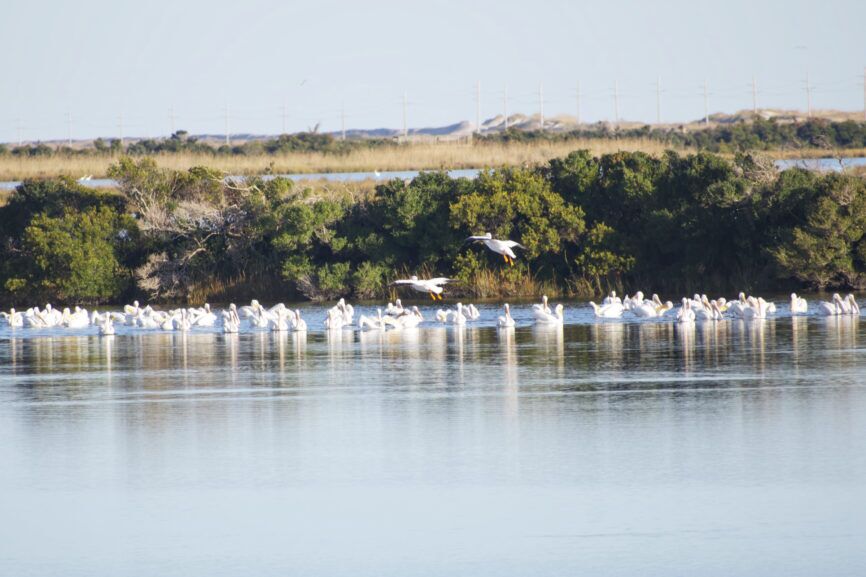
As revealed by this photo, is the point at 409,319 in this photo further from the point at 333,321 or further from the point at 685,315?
the point at 685,315

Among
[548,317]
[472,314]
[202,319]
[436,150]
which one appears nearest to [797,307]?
[548,317]

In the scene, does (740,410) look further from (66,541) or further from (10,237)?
(10,237)

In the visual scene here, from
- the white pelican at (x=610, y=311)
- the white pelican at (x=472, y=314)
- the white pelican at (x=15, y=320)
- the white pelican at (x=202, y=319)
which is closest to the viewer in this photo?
the white pelican at (x=610, y=311)

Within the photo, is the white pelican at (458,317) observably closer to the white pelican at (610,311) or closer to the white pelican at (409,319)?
the white pelican at (409,319)

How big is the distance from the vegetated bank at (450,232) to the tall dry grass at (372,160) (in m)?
10.9

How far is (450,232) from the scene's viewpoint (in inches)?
1293

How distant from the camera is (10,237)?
120ft

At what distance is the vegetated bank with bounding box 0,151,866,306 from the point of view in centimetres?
3050

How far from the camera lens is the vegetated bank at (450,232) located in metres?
30.5

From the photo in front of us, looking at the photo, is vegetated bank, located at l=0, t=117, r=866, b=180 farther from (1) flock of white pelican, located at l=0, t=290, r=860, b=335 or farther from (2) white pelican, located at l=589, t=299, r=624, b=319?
(2) white pelican, located at l=589, t=299, r=624, b=319

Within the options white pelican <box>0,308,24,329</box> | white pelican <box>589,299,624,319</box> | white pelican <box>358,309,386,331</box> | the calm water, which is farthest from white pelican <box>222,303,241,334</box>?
white pelican <box>589,299,624,319</box>

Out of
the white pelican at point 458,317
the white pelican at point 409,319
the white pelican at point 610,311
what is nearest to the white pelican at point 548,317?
the white pelican at point 610,311

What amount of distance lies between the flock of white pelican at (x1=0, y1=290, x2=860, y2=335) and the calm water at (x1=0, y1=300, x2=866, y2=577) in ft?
14.6

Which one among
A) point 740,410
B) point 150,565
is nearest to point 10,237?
point 740,410
